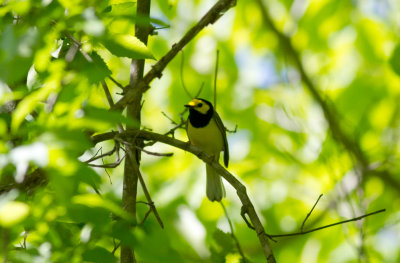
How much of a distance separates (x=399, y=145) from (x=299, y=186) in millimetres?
1690

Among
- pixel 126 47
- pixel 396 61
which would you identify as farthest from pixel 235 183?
pixel 126 47

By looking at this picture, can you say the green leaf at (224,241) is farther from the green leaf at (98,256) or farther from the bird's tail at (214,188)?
the bird's tail at (214,188)

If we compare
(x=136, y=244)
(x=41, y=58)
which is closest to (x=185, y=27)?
(x=41, y=58)

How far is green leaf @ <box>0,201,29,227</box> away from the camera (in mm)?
1475

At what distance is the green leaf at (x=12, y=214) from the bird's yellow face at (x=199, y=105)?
4.10m

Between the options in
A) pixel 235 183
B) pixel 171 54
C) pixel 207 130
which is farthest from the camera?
pixel 207 130

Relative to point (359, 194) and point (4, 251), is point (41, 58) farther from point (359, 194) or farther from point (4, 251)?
point (359, 194)

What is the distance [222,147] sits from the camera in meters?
6.10

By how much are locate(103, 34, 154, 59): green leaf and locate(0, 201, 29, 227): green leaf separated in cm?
75

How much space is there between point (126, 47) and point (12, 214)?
0.81 meters

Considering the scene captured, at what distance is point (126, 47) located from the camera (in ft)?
6.63

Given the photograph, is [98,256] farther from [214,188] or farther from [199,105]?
[199,105]

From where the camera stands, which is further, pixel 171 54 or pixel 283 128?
pixel 283 128

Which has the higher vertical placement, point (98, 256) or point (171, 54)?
point (171, 54)
